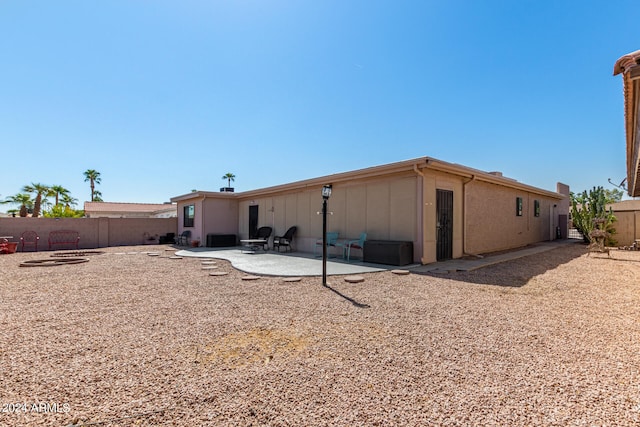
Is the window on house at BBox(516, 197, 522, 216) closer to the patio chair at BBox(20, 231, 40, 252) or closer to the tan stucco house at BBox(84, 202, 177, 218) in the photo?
the patio chair at BBox(20, 231, 40, 252)

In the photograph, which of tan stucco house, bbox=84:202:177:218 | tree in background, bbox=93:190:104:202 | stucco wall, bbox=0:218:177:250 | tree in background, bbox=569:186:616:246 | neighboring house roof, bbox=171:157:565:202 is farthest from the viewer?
tree in background, bbox=93:190:104:202

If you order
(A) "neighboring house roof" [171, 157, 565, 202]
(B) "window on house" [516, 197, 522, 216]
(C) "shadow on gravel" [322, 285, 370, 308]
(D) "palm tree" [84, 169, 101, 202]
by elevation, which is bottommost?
(C) "shadow on gravel" [322, 285, 370, 308]

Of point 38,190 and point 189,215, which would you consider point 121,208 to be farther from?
point 189,215

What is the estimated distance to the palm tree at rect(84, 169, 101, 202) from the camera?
129 feet

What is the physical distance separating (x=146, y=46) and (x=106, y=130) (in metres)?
5.98

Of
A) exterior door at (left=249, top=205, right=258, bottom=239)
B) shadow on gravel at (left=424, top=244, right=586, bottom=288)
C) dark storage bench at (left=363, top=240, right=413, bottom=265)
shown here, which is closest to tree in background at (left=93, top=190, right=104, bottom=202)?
exterior door at (left=249, top=205, right=258, bottom=239)

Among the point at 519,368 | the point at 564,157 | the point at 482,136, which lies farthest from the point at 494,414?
the point at 564,157

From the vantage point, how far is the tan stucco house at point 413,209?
724cm

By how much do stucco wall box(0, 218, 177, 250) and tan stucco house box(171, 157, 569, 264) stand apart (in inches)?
173

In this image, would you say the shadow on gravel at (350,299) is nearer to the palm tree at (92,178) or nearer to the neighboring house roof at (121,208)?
the neighboring house roof at (121,208)

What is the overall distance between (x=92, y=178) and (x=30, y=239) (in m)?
33.0

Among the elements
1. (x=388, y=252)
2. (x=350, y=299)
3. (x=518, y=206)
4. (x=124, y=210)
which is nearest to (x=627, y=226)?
(x=518, y=206)

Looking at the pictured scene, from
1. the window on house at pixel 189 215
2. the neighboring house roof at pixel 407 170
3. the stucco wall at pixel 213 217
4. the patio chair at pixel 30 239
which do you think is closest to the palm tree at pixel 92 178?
the patio chair at pixel 30 239

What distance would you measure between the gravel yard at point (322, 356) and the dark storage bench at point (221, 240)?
8.34 meters
